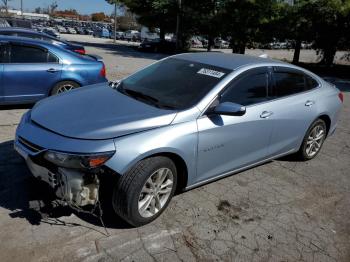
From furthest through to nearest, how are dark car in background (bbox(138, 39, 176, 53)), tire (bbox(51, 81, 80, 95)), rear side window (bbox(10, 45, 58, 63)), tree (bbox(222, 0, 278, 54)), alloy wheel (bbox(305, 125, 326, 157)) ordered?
dark car in background (bbox(138, 39, 176, 53)), tree (bbox(222, 0, 278, 54)), tire (bbox(51, 81, 80, 95)), rear side window (bbox(10, 45, 58, 63)), alloy wheel (bbox(305, 125, 326, 157))

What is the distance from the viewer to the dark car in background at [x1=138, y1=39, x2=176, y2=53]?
32469mm

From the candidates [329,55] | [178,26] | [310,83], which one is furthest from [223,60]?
[178,26]

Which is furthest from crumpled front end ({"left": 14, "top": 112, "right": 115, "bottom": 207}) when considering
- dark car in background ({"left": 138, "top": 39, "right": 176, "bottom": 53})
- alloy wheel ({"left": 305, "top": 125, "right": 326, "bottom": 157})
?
dark car in background ({"left": 138, "top": 39, "right": 176, "bottom": 53})

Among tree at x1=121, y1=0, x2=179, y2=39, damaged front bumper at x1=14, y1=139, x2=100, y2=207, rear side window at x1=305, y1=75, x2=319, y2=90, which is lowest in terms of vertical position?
damaged front bumper at x1=14, y1=139, x2=100, y2=207

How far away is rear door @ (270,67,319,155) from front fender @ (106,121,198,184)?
136cm

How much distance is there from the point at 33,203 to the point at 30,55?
14.4 feet

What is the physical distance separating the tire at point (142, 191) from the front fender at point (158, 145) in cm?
8

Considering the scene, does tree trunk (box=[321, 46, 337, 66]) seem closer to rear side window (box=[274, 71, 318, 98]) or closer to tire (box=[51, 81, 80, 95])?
rear side window (box=[274, 71, 318, 98])

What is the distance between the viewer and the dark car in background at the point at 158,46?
107 ft

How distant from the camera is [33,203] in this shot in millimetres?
3344

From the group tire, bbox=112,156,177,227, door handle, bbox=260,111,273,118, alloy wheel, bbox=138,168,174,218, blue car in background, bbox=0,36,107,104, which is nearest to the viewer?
tire, bbox=112,156,177,227

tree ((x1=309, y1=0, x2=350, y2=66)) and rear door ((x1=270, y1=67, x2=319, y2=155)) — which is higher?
tree ((x1=309, y1=0, x2=350, y2=66))

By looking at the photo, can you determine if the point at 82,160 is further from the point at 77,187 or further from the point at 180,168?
the point at 180,168

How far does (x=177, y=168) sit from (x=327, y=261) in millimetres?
1612
